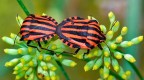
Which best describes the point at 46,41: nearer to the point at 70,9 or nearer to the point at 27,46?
the point at 27,46

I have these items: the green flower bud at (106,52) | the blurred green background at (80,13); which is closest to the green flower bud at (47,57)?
the green flower bud at (106,52)

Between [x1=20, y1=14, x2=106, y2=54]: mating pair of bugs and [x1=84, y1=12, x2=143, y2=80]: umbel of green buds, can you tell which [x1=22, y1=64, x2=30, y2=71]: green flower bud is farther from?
[x1=84, y1=12, x2=143, y2=80]: umbel of green buds

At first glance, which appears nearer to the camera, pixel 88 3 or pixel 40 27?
pixel 40 27

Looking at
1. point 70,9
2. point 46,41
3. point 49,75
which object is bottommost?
point 49,75

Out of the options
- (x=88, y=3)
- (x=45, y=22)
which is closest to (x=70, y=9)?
(x=88, y=3)

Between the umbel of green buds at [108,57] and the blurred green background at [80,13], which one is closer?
the umbel of green buds at [108,57]

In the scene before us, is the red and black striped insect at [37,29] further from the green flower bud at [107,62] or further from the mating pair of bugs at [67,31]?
the green flower bud at [107,62]
